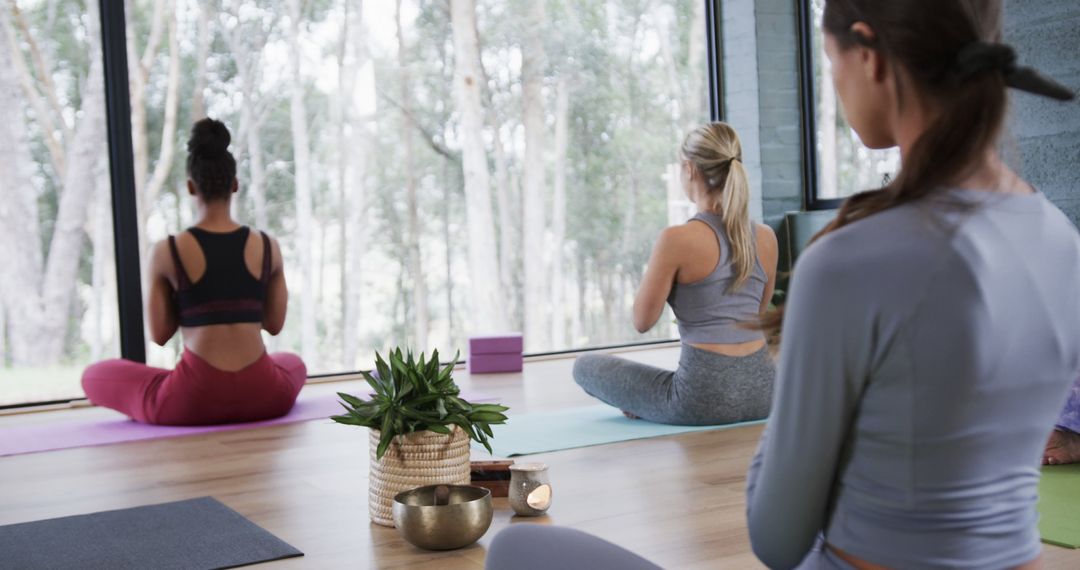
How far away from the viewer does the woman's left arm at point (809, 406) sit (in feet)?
2.63

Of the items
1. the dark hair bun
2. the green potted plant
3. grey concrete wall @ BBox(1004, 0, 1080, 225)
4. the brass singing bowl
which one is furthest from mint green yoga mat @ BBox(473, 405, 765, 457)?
grey concrete wall @ BBox(1004, 0, 1080, 225)

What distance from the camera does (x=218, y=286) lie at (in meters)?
Result: 3.78

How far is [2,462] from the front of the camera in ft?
10.7

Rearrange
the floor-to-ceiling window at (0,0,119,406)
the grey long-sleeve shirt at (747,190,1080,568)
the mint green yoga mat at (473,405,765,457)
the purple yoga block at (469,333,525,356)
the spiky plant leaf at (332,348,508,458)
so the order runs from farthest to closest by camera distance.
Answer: the purple yoga block at (469,333,525,356) < the floor-to-ceiling window at (0,0,119,406) < the mint green yoga mat at (473,405,765,457) < the spiky plant leaf at (332,348,508,458) < the grey long-sleeve shirt at (747,190,1080,568)

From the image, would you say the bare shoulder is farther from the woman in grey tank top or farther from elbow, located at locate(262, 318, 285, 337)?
elbow, located at locate(262, 318, 285, 337)

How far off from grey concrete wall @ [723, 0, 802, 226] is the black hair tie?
5.19 meters

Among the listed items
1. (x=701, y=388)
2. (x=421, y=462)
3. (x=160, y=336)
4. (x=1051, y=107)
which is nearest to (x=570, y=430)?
(x=701, y=388)

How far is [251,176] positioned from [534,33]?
1.66m

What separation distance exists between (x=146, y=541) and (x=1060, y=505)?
1782 millimetres

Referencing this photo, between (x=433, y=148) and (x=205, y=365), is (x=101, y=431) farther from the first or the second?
(x=433, y=148)

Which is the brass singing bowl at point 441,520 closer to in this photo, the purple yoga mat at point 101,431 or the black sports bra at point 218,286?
the purple yoga mat at point 101,431

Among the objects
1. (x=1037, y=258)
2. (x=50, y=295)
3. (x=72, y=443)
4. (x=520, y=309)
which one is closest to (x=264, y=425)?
(x=72, y=443)

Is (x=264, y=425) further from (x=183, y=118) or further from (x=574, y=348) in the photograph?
(x=574, y=348)

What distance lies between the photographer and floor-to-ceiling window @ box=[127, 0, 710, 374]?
16.9 feet
